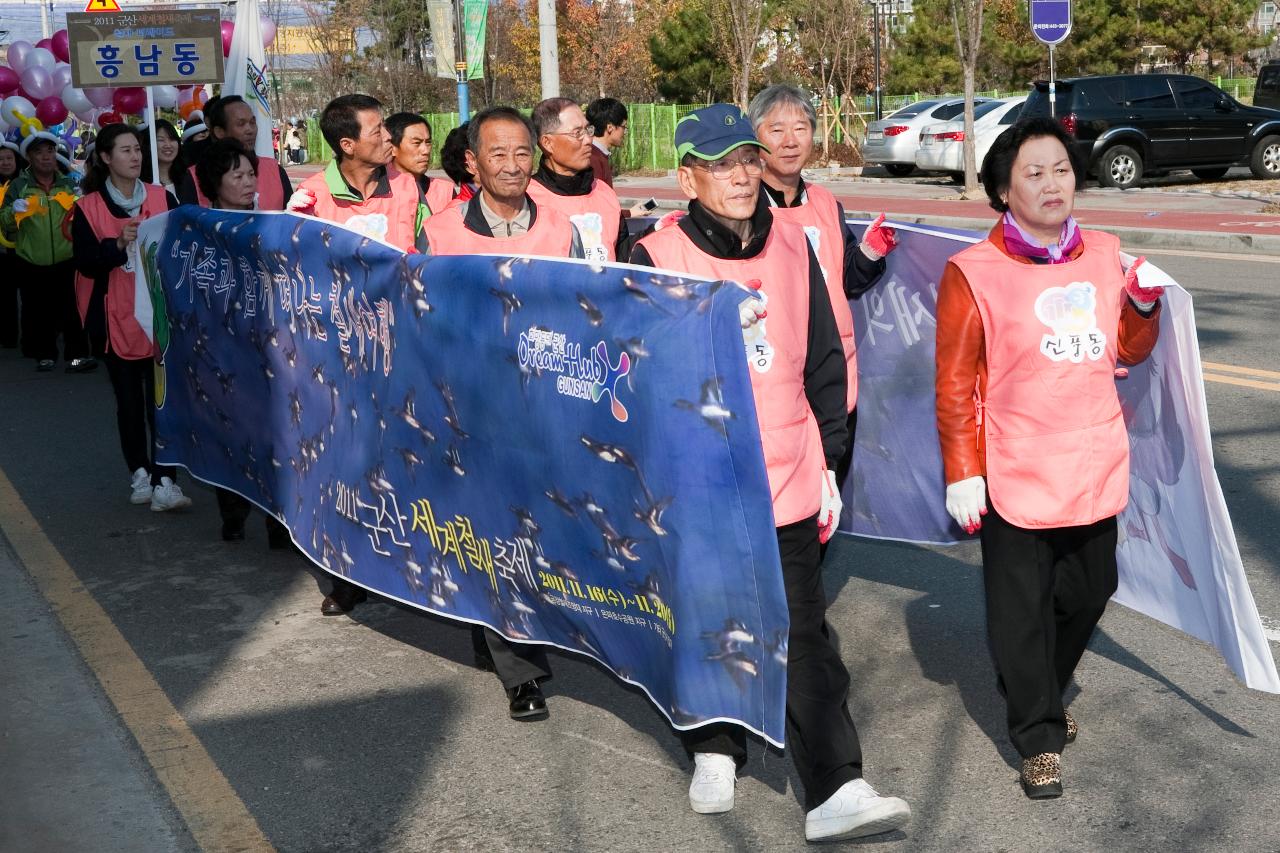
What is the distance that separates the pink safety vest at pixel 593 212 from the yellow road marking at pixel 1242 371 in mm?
4625

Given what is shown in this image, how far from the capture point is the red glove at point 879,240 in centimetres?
474

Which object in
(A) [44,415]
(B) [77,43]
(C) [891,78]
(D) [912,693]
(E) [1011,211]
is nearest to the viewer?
(E) [1011,211]

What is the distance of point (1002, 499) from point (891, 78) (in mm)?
45816

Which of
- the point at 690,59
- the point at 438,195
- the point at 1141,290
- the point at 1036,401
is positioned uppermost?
the point at 690,59

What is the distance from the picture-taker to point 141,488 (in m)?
7.84

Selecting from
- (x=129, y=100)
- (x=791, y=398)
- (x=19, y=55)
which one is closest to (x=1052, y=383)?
(x=791, y=398)

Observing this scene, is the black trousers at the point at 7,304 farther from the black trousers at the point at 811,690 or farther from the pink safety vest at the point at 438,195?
the black trousers at the point at 811,690

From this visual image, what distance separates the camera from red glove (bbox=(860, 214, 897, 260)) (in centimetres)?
474

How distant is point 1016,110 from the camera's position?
27094mm

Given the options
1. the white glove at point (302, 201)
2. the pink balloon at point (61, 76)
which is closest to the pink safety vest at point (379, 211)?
the white glove at point (302, 201)

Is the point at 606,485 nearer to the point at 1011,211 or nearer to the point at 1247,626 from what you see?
the point at 1011,211

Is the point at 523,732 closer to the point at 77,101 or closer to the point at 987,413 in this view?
the point at 987,413

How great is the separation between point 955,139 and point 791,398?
77.4 ft

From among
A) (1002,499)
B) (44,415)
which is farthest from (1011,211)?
(44,415)
